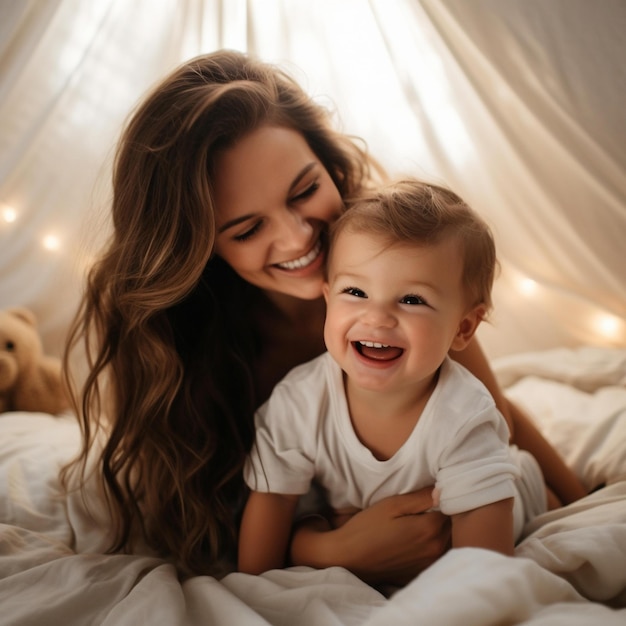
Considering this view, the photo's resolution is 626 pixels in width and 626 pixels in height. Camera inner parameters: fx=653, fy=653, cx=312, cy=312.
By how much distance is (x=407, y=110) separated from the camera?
1.73 metres

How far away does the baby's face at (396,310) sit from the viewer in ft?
3.22

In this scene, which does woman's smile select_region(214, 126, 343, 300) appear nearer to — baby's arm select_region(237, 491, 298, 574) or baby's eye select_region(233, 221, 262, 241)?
baby's eye select_region(233, 221, 262, 241)

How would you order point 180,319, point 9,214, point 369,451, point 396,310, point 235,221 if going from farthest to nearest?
point 9,214 < point 180,319 < point 235,221 < point 369,451 < point 396,310

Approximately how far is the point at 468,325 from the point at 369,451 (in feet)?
0.88

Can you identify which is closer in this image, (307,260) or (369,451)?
(369,451)

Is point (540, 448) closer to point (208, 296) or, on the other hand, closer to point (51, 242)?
point (208, 296)

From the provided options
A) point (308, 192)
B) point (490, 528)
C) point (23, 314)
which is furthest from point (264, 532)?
point (23, 314)

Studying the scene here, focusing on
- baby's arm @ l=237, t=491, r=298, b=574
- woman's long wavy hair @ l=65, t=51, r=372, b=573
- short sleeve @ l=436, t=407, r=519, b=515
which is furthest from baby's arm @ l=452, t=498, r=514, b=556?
woman's long wavy hair @ l=65, t=51, r=372, b=573

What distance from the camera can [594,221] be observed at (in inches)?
64.2

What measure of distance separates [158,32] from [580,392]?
56.5 inches

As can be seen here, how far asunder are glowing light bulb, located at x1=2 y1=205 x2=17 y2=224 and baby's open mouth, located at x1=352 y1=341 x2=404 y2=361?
1.24m

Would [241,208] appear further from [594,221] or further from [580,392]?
[580,392]

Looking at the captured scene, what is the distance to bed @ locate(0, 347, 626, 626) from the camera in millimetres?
768

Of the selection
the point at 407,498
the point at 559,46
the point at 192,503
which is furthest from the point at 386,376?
the point at 559,46
